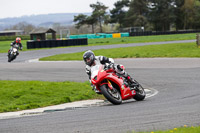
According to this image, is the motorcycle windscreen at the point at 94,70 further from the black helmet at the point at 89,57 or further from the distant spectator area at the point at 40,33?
the distant spectator area at the point at 40,33

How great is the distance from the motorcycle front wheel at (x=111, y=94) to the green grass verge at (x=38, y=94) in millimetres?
1927

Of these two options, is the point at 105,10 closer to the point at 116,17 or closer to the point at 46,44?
the point at 116,17

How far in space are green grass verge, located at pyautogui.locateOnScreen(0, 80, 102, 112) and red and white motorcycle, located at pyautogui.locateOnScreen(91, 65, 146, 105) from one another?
1.81 metres

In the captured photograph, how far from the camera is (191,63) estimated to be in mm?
19219

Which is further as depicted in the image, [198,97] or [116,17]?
[116,17]

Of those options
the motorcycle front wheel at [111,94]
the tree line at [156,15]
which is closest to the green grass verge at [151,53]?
the motorcycle front wheel at [111,94]

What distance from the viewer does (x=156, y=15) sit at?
320 ft

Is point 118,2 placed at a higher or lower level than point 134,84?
higher

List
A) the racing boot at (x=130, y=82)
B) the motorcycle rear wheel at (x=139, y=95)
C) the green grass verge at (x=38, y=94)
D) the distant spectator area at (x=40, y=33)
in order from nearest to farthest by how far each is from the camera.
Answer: the racing boot at (x=130, y=82)
the motorcycle rear wheel at (x=139, y=95)
the green grass verge at (x=38, y=94)
the distant spectator area at (x=40, y=33)

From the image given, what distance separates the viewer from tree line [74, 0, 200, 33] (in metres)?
95.3

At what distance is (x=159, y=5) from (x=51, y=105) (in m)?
89.2

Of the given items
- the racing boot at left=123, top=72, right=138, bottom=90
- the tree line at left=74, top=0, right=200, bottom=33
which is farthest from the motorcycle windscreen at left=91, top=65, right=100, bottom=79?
the tree line at left=74, top=0, right=200, bottom=33

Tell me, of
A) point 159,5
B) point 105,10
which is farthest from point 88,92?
point 105,10

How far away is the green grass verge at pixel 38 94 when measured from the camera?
410 inches
